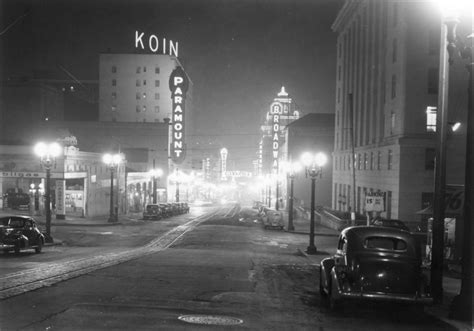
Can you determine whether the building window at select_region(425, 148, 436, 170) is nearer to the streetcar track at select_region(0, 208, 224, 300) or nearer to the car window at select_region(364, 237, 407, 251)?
the streetcar track at select_region(0, 208, 224, 300)

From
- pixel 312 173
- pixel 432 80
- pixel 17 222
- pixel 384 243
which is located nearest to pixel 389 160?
pixel 432 80

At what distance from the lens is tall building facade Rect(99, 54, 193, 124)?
114500 mm

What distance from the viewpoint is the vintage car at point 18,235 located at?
2280 cm

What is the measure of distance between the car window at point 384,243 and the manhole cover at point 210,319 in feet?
11.3

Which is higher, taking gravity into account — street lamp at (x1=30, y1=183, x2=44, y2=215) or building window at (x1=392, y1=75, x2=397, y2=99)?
building window at (x1=392, y1=75, x2=397, y2=99)

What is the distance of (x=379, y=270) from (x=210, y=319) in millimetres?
3567

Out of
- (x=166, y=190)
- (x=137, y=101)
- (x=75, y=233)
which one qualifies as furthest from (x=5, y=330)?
(x=137, y=101)

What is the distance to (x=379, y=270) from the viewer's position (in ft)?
36.6

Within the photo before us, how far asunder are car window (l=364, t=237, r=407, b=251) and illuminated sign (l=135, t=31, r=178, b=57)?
357 feet

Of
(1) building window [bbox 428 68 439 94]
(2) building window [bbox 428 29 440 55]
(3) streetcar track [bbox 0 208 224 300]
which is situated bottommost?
(3) streetcar track [bbox 0 208 224 300]

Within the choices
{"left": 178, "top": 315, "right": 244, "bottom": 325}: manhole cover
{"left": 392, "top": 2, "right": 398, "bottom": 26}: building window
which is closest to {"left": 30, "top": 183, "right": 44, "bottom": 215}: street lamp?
{"left": 392, "top": 2, "right": 398, "bottom": 26}: building window

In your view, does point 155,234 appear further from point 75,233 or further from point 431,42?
point 431,42

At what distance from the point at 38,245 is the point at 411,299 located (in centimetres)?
1839

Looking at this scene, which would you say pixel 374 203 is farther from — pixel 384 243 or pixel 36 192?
pixel 36 192
